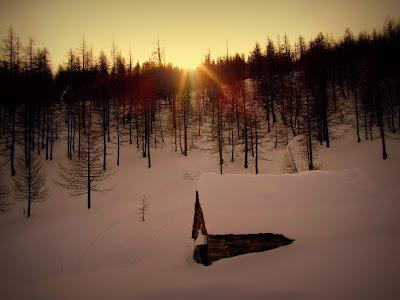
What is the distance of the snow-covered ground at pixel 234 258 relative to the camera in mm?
8383

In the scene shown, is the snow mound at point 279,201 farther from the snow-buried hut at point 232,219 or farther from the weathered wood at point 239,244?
the weathered wood at point 239,244

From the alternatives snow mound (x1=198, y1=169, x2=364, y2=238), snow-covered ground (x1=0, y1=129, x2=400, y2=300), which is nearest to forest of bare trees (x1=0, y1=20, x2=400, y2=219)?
snow-covered ground (x1=0, y1=129, x2=400, y2=300)

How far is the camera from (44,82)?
47.2m

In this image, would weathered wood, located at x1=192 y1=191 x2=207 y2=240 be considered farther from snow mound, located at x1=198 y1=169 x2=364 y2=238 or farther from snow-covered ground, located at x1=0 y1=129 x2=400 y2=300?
snow-covered ground, located at x1=0 y1=129 x2=400 y2=300

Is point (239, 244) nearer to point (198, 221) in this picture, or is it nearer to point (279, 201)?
point (198, 221)

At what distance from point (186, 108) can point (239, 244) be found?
135 feet

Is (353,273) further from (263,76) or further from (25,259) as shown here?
(263,76)

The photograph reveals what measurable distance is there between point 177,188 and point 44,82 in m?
38.4

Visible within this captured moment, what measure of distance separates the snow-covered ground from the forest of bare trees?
6188 mm

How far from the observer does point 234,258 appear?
10.6 meters

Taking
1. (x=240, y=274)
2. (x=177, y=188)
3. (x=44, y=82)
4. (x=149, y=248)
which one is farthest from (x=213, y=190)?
(x=44, y=82)

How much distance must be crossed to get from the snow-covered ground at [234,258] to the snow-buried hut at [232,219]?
0.08 meters

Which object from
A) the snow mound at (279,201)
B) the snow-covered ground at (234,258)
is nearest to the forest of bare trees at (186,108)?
the snow-covered ground at (234,258)

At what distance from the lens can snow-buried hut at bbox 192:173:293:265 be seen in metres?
10.6
